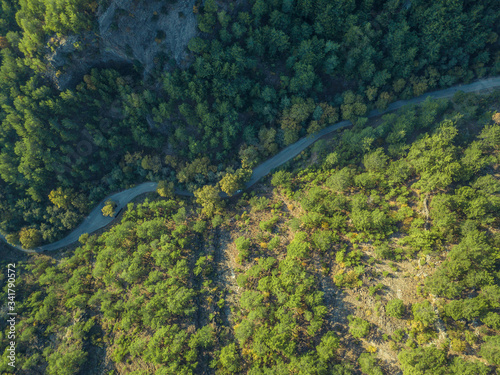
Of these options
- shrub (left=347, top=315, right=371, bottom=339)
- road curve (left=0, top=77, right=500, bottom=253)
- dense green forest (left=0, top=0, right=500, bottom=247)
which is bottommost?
shrub (left=347, top=315, right=371, bottom=339)

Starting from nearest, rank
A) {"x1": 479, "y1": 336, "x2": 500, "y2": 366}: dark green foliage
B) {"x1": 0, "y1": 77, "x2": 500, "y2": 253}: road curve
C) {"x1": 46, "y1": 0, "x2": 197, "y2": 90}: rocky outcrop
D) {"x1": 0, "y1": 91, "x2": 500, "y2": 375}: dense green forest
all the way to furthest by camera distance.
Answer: {"x1": 479, "y1": 336, "x2": 500, "y2": 366}: dark green foliage → {"x1": 0, "y1": 91, "x2": 500, "y2": 375}: dense green forest → {"x1": 46, "y1": 0, "x2": 197, "y2": 90}: rocky outcrop → {"x1": 0, "y1": 77, "x2": 500, "y2": 253}: road curve

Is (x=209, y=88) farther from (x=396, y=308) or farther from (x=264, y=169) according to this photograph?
(x=396, y=308)

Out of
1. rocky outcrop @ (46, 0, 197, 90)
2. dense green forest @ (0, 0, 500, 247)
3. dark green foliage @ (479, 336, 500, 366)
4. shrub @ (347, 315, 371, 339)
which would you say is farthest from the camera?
dense green forest @ (0, 0, 500, 247)

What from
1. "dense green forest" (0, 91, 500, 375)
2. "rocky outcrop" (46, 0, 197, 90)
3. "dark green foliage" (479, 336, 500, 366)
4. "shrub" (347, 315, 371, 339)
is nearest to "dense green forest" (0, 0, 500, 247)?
"rocky outcrop" (46, 0, 197, 90)

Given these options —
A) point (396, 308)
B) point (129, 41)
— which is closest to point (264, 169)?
point (396, 308)

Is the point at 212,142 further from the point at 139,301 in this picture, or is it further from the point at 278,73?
the point at 139,301

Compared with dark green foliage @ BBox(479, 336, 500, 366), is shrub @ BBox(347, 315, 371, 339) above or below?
above

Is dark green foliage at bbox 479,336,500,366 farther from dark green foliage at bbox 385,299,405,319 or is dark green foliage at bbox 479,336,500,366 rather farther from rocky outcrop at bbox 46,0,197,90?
rocky outcrop at bbox 46,0,197,90
